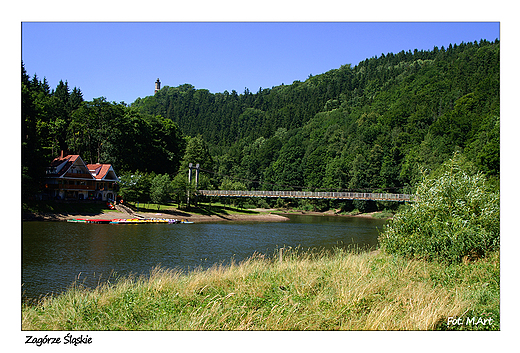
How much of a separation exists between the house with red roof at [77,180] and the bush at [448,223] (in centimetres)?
3907

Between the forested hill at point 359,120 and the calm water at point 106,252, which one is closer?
the calm water at point 106,252

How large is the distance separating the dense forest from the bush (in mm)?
13462

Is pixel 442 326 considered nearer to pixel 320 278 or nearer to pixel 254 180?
pixel 320 278

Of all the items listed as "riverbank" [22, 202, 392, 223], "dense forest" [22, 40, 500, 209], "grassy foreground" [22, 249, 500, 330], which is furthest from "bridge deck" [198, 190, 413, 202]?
"grassy foreground" [22, 249, 500, 330]

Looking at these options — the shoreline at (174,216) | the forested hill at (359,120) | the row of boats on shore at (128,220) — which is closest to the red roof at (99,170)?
the shoreline at (174,216)

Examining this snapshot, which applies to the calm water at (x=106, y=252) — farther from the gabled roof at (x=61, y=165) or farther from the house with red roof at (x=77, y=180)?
the house with red roof at (x=77, y=180)

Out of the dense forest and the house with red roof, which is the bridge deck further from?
the house with red roof

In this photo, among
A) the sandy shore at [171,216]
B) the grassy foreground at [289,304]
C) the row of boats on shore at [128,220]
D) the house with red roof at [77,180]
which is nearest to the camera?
the grassy foreground at [289,304]

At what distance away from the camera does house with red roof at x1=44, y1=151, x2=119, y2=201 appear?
44.5 m

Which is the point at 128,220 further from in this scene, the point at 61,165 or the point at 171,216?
the point at 61,165

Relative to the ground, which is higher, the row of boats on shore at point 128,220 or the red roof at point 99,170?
the red roof at point 99,170

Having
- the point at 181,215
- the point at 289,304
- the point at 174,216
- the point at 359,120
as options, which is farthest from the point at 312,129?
the point at 289,304

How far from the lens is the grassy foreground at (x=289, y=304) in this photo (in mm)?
6812

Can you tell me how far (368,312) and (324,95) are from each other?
12950 centimetres
